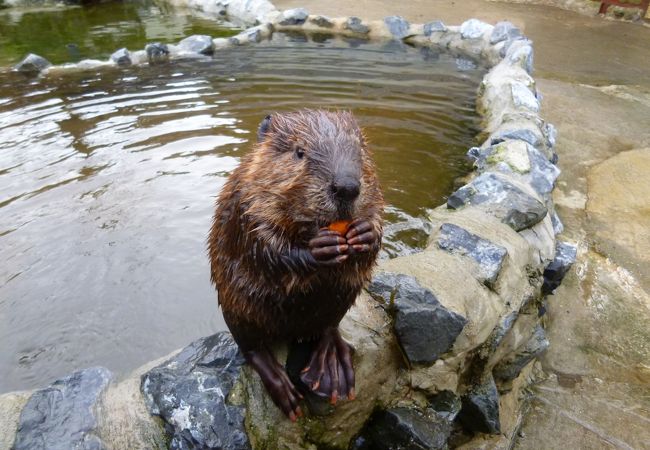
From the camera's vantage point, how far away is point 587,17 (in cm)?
1125

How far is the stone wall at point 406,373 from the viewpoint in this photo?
184 cm

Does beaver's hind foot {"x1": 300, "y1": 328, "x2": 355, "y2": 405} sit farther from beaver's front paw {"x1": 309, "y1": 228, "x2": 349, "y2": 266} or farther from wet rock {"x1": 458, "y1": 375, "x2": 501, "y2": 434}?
wet rock {"x1": 458, "y1": 375, "x2": 501, "y2": 434}

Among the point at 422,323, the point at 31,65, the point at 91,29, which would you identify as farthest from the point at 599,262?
the point at 91,29

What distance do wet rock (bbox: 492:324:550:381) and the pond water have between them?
4.08ft

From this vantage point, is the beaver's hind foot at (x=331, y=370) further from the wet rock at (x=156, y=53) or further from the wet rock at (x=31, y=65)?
the wet rock at (x=31, y=65)

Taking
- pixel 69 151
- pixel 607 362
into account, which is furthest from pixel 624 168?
pixel 69 151

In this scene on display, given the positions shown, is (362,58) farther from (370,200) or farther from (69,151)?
(370,200)

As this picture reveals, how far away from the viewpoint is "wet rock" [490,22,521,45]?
334 inches

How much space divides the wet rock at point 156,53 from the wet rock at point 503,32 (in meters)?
5.24

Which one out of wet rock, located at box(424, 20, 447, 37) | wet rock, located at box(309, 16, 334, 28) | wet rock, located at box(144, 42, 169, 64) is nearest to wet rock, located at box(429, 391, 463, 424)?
wet rock, located at box(144, 42, 169, 64)

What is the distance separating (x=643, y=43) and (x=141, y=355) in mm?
10045

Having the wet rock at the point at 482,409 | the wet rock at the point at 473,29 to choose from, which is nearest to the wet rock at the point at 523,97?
the wet rock at the point at 473,29

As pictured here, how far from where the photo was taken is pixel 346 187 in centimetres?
159

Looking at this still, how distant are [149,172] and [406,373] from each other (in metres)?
3.45
